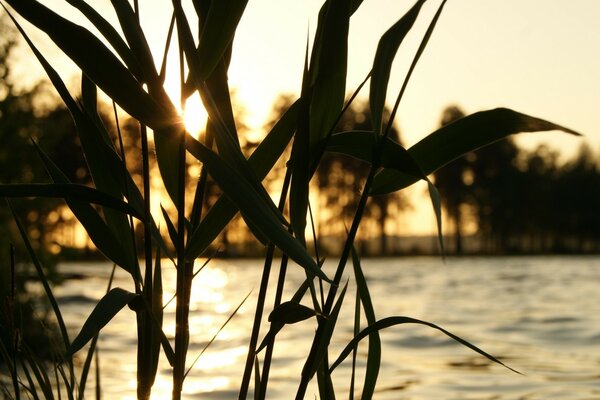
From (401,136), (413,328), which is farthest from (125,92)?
(401,136)

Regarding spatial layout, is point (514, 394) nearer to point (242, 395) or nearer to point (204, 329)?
point (242, 395)

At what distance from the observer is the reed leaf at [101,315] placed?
1.05 meters

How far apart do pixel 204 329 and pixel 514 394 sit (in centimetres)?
348

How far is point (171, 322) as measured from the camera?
23.8ft

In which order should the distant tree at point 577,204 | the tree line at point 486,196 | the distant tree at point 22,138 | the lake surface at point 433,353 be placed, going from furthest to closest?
the distant tree at point 577,204
the tree line at point 486,196
the distant tree at point 22,138
the lake surface at point 433,353

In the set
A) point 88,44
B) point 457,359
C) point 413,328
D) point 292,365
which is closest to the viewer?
point 88,44

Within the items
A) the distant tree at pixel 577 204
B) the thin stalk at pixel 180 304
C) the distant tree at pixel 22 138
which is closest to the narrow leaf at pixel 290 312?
the thin stalk at pixel 180 304

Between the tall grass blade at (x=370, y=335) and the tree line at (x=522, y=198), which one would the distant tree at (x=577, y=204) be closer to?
the tree line at (x=522, y=198)

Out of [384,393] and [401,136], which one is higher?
[401,136]

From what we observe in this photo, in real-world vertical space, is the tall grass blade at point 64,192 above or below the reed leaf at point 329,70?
below

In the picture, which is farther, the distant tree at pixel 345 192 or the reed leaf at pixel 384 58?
the distant tree at pixel 345 192

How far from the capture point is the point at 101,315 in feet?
3.59

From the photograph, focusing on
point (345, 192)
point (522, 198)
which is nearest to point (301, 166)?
point (345, 192)

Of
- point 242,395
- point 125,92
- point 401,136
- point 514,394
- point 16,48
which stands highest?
point 401,136
